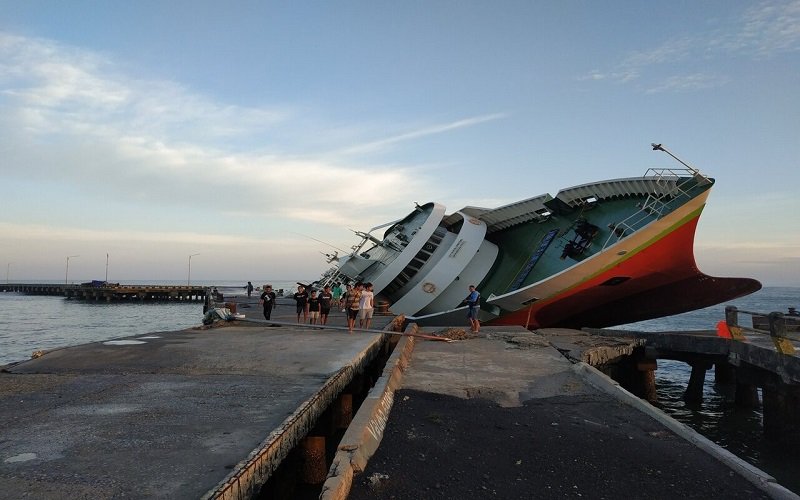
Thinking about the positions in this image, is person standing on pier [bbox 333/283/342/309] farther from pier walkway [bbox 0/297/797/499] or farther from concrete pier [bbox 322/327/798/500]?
concrete pier [bbox 322/327/798/500]

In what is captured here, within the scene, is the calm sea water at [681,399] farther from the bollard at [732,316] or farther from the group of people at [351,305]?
the group of people at [351,305]

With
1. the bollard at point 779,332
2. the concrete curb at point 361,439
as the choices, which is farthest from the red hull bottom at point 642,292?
the concrete curb at point 361,439

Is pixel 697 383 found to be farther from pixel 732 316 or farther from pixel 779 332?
pixel 779 332

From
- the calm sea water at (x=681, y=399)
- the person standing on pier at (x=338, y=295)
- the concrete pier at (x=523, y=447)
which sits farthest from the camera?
the person standing on pier at (x=338, y=295)

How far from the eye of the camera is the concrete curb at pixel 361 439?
4.30 meters

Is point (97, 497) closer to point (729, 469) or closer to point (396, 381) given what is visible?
point (396, 381)

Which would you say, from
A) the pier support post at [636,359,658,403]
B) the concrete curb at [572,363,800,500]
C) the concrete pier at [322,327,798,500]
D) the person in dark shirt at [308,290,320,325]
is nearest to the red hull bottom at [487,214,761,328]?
the pier support post at [636,359,658,403]

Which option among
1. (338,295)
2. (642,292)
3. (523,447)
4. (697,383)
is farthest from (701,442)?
(338,295)

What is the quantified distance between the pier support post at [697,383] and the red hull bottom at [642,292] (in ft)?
11.2

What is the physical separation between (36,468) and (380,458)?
3024 mm

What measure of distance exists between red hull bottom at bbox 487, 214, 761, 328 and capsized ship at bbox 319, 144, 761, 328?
0.04 m

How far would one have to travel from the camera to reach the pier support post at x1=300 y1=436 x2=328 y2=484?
275 inches

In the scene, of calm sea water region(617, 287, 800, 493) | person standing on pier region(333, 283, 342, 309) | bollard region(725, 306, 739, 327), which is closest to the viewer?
calm sea water region(617, 287, 800, 493)

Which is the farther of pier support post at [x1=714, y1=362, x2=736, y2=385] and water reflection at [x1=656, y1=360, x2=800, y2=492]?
pier support post at [x1=714, y1=362, x2=736, y2=385]
